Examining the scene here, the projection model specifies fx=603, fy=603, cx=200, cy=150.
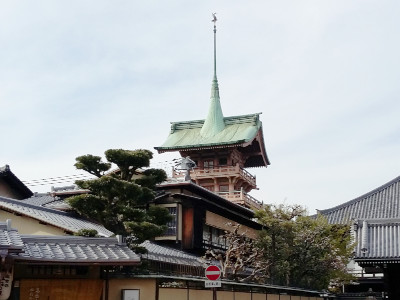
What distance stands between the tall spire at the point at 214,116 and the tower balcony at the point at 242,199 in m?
8.68

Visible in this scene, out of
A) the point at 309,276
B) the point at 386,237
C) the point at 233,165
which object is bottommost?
the point at 309,276

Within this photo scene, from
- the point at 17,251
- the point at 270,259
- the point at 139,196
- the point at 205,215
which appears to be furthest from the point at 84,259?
the point at 205,215

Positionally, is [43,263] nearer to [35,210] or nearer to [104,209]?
[104,209]

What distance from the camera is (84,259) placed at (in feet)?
57.6

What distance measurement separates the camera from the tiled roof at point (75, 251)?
17116 mm

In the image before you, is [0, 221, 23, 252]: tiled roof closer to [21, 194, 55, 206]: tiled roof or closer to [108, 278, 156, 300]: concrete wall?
[108, 278, 156, 300]: concrete wall

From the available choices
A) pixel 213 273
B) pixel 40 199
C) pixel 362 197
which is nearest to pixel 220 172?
pixel 362 197

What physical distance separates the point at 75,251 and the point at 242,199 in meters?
38.3

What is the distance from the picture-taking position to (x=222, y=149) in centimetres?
6159

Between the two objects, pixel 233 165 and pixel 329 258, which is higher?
pixel 233 165

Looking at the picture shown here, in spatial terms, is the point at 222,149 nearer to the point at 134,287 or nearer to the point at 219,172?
the point at 219,172

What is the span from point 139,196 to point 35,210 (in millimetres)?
8689

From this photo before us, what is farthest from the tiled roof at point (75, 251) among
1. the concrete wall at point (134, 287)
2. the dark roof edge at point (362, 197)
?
the dark roof edge at point (362, 197)

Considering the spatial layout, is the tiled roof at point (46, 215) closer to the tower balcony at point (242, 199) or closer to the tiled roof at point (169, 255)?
the tiled roof at point (169, 255)
